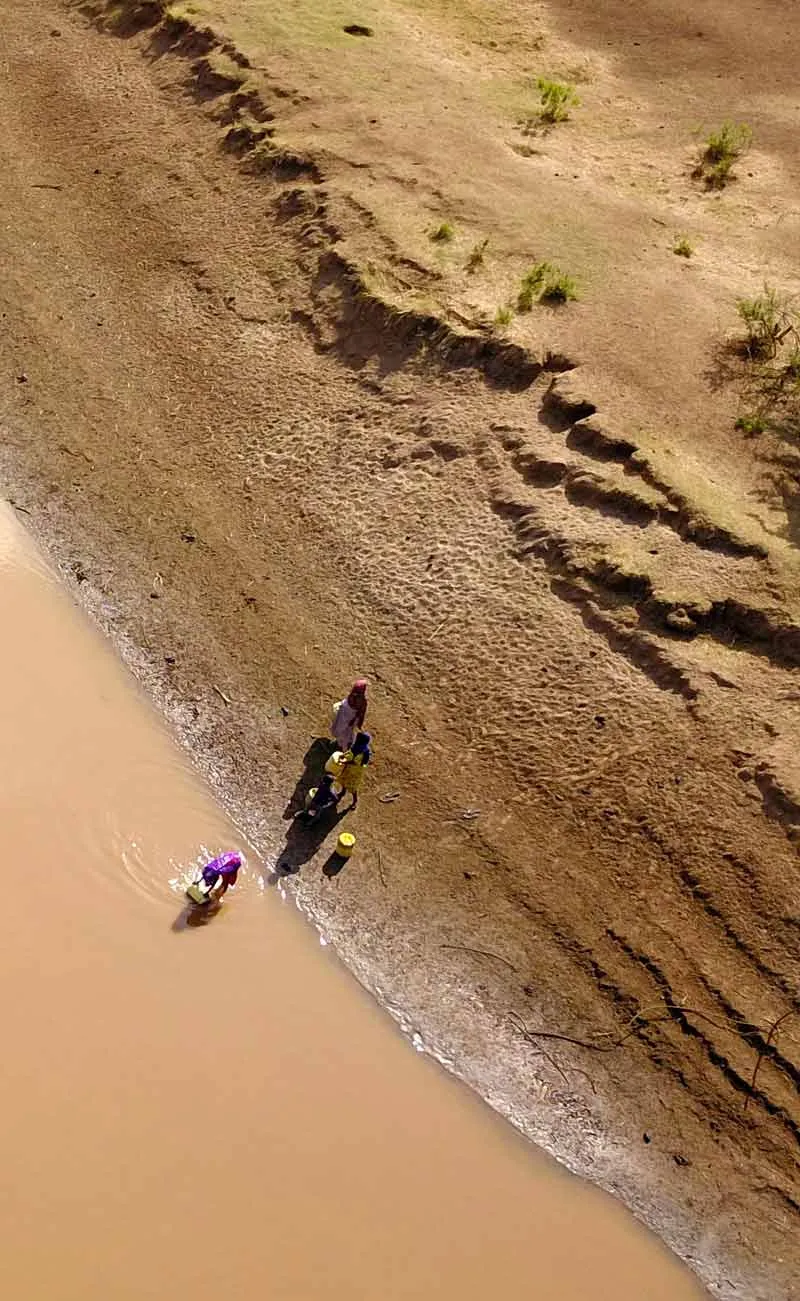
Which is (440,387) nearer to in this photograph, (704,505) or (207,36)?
(704,505)

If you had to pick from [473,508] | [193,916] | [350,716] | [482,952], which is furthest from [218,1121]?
[473,508]

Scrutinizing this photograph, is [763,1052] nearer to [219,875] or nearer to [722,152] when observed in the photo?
[219,875]

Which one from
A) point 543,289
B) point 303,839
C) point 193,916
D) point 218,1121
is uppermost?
point 543,289

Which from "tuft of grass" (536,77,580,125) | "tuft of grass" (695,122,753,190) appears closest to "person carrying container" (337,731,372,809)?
"tuft of grass" (695,122,753,190)

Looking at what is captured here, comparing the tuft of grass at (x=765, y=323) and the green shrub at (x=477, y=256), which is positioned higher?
the tuft of grass at (x=765, y=323)

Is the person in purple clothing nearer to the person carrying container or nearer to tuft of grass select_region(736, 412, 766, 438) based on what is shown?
the person carrying container

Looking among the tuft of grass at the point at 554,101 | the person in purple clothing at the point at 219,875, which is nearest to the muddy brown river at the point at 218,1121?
the person in purple clothing at the point at 219,875

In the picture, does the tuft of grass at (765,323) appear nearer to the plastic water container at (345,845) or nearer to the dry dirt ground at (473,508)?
the dry dirt ground at (473,508)
